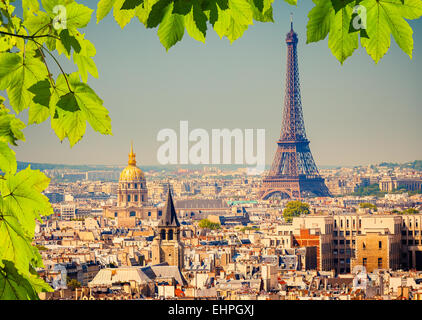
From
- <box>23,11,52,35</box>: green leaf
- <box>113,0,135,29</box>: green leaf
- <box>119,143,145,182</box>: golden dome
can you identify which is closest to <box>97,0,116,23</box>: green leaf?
<box>113,0,135,29</box>: green leaf

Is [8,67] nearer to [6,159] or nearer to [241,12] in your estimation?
[6,159]

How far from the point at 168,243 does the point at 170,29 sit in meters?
37.6

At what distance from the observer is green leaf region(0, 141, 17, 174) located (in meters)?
1.19

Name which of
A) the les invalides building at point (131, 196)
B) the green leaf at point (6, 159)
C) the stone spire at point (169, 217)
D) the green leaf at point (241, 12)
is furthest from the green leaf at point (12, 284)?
the les invalides building at point (131, 196)

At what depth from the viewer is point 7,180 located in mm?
1134

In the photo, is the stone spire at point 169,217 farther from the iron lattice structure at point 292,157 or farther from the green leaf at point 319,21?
the green leaf at point 319,21

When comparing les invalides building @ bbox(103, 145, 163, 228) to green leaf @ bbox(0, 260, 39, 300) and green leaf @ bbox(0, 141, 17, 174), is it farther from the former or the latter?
green leaf @ bbox(0, 260, 39, 300)

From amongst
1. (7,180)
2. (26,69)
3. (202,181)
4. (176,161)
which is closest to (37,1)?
(26,69)

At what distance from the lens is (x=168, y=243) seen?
38.3 metres

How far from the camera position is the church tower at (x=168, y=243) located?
38.1 metres

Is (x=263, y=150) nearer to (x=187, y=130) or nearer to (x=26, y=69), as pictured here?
(x=187, y=130)

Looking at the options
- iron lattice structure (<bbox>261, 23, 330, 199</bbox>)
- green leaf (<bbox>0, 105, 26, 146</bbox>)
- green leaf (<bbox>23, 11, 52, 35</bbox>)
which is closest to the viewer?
green leaf (<bbox>23, 11, 52, 35</bbox>)

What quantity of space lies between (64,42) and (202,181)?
95674 millimetres

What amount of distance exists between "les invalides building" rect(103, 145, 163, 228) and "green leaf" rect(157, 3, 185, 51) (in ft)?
223
